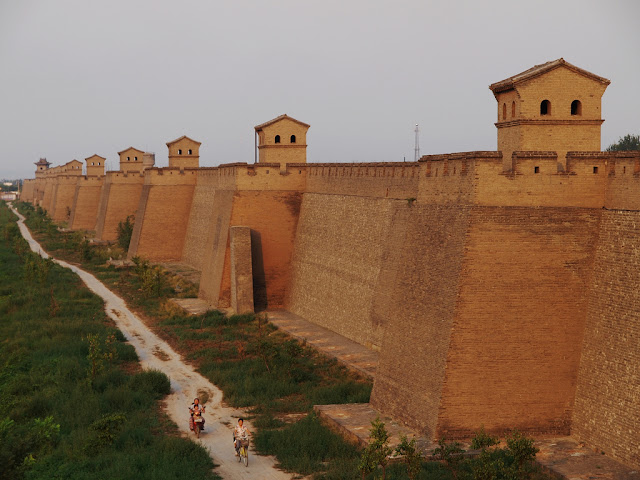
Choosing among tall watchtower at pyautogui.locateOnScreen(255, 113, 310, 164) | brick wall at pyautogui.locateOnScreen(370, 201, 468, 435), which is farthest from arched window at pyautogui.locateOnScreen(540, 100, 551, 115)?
tall watchtower at pyautogui.locateOnScreen(255, 113, 310, 164)

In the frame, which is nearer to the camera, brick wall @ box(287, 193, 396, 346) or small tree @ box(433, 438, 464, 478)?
small tree @ box(433, 438, 464, 478)

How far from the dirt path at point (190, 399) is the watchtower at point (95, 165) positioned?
35.6 m

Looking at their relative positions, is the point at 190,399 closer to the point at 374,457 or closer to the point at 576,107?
the point at 374,457

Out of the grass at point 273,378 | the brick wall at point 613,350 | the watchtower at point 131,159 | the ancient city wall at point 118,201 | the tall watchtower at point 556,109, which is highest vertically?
the watchtower at point 131,159

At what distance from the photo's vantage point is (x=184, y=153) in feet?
120

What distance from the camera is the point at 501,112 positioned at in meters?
12.8

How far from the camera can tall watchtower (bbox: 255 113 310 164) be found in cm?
2491

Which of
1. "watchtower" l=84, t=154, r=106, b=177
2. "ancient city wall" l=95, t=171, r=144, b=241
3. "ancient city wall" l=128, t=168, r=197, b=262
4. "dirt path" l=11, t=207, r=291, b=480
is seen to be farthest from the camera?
"watchtower" l=84, t=154, r=106, b=177

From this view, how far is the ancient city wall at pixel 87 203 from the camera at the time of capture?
5318 centimetres

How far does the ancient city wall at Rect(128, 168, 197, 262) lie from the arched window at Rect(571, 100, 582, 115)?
25.2 meters

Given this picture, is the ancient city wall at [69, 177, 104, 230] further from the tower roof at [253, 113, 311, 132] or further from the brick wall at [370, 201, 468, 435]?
the brick wall at [370, 201, 468, 435]

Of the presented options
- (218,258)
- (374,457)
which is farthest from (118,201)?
(374,457)

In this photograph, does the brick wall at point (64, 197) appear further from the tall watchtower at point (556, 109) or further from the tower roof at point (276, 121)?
the tall watchtower at point (556, 109)

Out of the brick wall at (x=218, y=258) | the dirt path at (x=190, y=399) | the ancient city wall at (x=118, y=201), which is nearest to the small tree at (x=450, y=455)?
the dirt path at (x=190, y=399)
